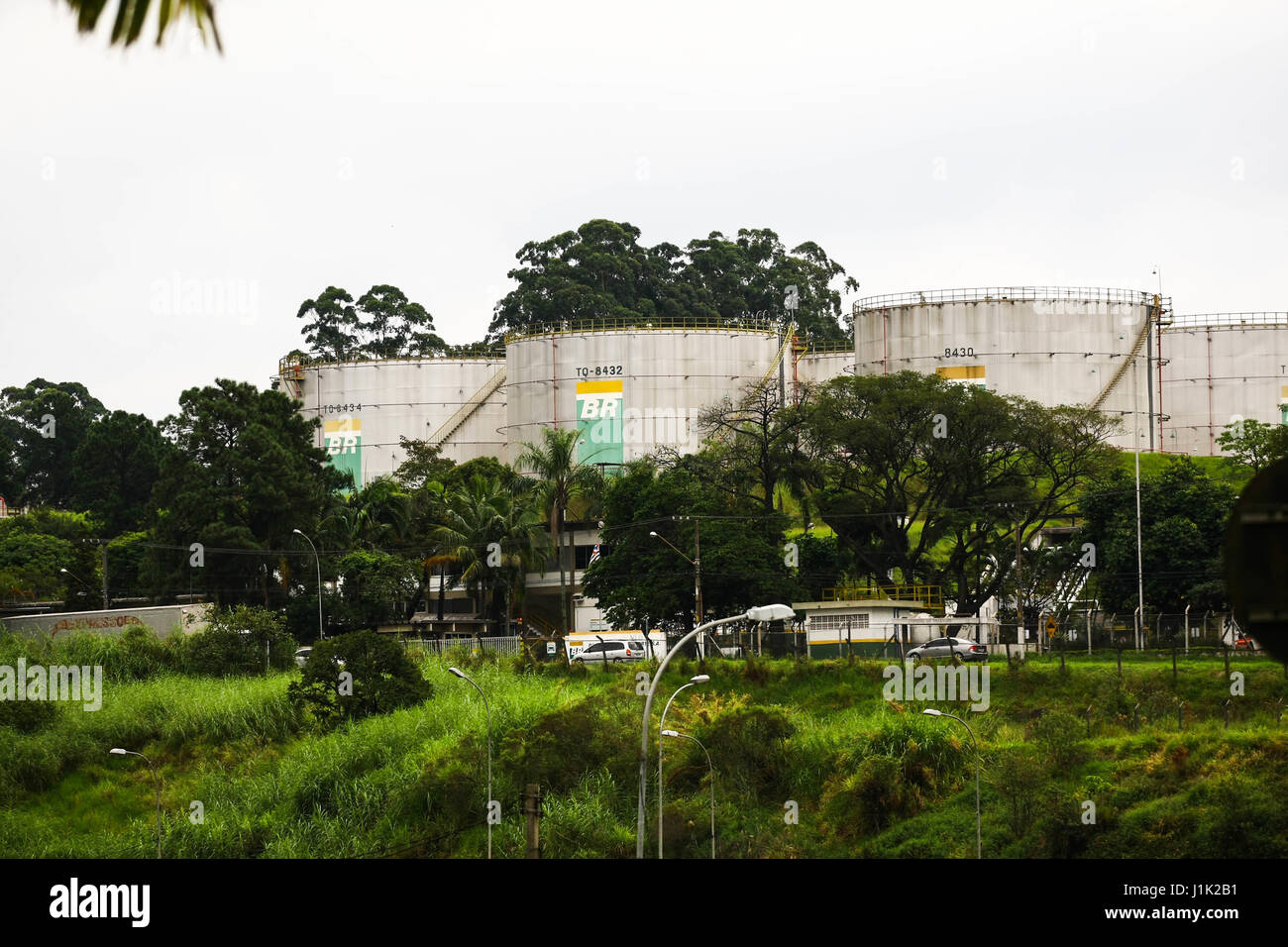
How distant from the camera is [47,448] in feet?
365

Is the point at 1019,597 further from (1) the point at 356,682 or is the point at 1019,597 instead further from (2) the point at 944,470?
(1) the point at 356,682

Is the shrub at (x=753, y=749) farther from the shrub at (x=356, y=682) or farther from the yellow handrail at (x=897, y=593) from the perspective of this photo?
the yellow handrail at (x=897, y=593)

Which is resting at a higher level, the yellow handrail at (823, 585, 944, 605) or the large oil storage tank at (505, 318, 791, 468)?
the large oil storage tank at (505, 318, 791, 468)

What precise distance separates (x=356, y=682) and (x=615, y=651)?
10253 millimetres

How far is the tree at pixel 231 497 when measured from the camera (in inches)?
2731

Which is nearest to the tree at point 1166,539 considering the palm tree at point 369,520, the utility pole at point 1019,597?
the utility pole at point 1019,597

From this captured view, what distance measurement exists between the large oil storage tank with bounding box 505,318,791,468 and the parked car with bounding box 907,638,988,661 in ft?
123

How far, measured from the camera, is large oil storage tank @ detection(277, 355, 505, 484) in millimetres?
101688

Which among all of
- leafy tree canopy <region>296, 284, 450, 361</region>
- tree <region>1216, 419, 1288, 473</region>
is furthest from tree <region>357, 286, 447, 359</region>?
tree <region>1216, 419, 1288, 473</region>

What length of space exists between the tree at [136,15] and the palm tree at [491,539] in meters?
63.4

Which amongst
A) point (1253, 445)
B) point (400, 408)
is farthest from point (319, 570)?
point (1253, 445)

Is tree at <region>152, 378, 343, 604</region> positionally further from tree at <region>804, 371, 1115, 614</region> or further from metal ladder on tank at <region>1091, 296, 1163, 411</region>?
metal ladder on tank at <region>1091, 296, 1163, 411</region>
